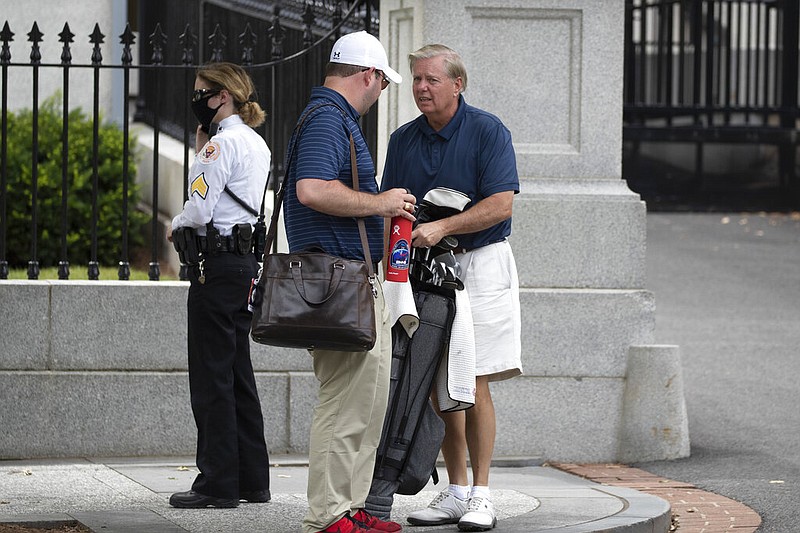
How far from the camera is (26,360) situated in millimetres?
7223

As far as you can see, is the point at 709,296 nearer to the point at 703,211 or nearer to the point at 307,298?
the point at 703,211

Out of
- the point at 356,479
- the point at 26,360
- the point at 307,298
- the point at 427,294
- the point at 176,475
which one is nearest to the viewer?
the point at 307,298

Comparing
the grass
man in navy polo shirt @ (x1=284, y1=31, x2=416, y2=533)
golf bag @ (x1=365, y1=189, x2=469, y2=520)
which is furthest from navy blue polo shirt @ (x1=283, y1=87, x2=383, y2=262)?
the grass

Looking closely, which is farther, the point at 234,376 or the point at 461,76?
the point at 234,376

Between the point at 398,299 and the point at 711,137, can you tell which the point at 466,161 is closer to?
the point at 398,299

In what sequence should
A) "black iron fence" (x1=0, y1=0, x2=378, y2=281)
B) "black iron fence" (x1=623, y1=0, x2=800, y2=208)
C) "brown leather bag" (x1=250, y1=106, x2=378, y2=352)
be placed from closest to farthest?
1. "brown leather bag" (x1=250, y1=106, x2=378, y2=352)
2. "black iron fence" (x1=0, y1=0, x2=378, y2=281)
3. "black iron fence" (x1=623, y1=0, x2=800, y2=208)

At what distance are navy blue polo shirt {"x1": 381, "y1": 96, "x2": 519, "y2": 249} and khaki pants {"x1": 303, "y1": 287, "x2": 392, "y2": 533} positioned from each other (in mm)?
724

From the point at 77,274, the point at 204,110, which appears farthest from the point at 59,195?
the point at 204,110

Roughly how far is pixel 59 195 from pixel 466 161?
487cm

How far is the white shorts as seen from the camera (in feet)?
18.8

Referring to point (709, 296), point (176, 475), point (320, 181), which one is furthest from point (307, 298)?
point (709, 296)

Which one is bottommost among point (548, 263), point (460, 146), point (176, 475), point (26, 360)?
point (176, 475)

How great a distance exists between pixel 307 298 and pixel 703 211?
13939 millimetres

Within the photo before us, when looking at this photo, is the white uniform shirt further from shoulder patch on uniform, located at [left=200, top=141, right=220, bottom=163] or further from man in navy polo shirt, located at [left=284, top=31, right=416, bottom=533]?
man in navy polo shirt, located at [left=284, top=31, right=416, bottom=533]
